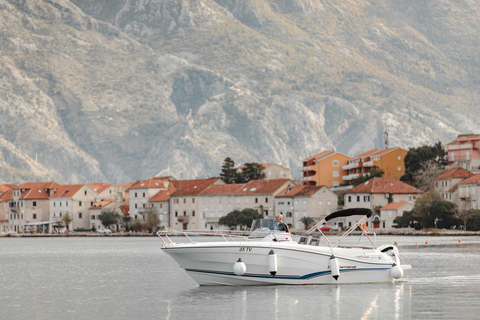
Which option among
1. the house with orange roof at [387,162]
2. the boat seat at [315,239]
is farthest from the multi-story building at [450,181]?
the boat seat at [315,239]

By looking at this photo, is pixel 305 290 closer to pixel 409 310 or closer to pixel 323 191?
pixel 409 310

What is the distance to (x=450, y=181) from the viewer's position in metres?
143

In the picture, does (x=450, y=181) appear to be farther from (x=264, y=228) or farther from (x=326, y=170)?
(x=264, y=228)

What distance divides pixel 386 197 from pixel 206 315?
118 m

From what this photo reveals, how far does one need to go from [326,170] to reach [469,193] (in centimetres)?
5914

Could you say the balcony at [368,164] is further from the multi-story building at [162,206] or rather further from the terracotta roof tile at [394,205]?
the multi-story building at [162,206]

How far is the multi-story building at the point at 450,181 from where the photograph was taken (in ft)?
458

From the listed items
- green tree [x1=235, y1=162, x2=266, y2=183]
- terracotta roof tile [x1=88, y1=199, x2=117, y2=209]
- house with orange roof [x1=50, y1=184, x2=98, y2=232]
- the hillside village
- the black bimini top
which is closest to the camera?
the black bimini top

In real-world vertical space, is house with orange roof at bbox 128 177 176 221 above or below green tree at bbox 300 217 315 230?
above

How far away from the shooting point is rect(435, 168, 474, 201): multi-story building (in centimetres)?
13950

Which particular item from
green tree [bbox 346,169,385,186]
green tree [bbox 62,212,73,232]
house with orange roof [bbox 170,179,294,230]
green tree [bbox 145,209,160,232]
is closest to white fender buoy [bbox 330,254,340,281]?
house with orange roof [bbox 170,179,294,230]

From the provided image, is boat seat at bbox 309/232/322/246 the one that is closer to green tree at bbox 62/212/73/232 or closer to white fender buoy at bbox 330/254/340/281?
white fender buoy at bbox 330/254/340/281

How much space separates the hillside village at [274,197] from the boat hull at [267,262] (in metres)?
95.2

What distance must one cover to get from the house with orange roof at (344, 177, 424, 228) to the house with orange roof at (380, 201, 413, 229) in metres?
1.22
